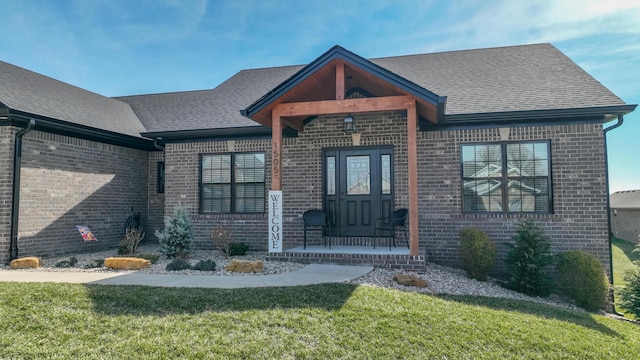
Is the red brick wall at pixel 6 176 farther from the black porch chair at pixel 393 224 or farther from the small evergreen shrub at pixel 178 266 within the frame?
the black porch chair at pixel 393 224

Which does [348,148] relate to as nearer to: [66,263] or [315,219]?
[315,219]

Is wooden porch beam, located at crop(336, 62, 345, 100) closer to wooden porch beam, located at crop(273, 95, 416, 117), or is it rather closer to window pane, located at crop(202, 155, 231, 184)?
wooden porch beam, located at crop(273, 95, 416, 117)

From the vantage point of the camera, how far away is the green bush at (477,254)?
300 inches

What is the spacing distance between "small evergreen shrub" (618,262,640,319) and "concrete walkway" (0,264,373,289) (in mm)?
4730

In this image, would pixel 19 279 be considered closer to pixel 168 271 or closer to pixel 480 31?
pixel 168 271

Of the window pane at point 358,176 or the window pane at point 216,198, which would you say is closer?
the window pane at point 358,176

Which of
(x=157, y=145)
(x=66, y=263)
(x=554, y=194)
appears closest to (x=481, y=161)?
(x=554, y=194)

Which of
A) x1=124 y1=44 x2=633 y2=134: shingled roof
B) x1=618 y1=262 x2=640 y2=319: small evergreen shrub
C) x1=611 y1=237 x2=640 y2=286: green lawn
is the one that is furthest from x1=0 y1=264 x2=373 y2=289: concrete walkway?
x1=611 y1=237 x2=640 y2=286: green lawn

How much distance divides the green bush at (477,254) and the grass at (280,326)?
82.9 inches

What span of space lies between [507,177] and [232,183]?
22.0ft

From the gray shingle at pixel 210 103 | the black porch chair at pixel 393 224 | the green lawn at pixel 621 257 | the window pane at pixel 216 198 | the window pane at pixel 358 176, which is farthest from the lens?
the green lawn at pixel 621 257

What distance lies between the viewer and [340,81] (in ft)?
24.9

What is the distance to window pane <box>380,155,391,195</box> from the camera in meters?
9.20

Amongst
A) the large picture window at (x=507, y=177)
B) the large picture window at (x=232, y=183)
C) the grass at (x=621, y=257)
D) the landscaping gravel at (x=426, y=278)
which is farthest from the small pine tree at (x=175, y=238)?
the grass at (x=621, y=257)
